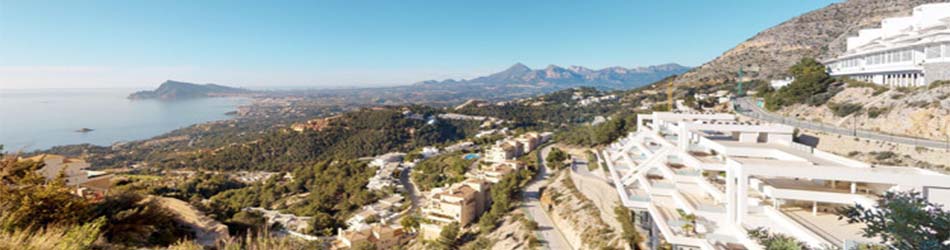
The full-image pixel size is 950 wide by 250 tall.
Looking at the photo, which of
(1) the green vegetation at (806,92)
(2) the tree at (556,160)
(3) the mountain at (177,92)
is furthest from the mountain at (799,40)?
(3) the mountain at (177,92)

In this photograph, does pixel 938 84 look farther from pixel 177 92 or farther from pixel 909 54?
pixel 177 92

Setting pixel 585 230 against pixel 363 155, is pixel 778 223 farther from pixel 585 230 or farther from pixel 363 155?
pixel 363 155

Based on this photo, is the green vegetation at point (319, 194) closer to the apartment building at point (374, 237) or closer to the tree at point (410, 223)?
the apartment building at point (374, 237)

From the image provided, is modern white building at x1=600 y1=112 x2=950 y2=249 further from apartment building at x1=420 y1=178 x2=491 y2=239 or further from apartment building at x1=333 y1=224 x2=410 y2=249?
apartment building at x1=333 y1=224 x2=410 y2=249

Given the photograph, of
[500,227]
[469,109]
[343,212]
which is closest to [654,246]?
[500,227]

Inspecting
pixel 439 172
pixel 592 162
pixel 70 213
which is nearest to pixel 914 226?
pixel 70 213

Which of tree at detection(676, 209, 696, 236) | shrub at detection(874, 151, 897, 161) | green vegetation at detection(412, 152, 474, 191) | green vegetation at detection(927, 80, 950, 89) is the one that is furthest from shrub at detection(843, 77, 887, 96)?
green vegetation at detection(412, 152, 474, 191)
